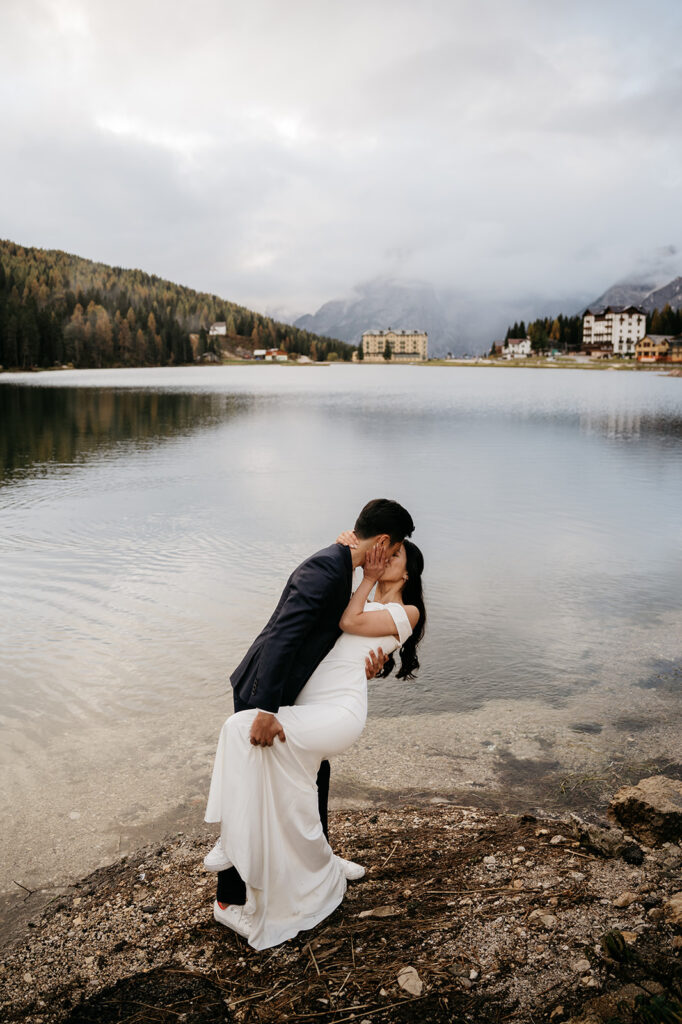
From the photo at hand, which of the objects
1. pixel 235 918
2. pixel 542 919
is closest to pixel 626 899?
pixel 542 919

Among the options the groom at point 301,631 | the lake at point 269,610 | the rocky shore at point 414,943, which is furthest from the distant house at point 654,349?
the groom at point 301,631

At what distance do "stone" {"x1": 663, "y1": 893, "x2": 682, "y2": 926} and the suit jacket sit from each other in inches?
101

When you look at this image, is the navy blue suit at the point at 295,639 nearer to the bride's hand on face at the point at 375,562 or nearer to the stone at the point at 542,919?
the bride's hand on face at the point at 375,562

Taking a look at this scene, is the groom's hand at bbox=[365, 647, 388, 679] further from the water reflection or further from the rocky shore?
the water reflection

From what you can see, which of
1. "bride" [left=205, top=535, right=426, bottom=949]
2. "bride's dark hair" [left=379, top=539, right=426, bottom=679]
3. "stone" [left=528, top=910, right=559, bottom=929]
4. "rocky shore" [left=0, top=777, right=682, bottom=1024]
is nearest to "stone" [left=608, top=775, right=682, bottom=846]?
"rocky shore" [left=0, top=777, right=682, bottom=1024]

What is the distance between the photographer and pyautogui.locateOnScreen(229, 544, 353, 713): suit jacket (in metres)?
4.26

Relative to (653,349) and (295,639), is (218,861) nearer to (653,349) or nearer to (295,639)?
(295,639)

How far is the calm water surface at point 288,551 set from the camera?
10398 millimetres

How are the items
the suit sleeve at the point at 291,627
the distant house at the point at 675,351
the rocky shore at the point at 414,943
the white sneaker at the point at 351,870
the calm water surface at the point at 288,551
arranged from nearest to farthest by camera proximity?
the rocky shore at the point at 414,943, the suit sleeve at the point at 291,627, the white sneaker at the point at 351,870, the calm water surface at the point at 288,551, the distant house at the point at 675,351

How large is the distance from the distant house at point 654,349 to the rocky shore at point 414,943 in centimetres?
→ 19556

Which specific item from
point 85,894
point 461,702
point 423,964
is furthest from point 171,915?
point 461,702

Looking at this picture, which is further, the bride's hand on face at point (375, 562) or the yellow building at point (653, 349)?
the yellow building at point (653, 349)

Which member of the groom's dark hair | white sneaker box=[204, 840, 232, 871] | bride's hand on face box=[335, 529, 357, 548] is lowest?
white sneaker box=[204, 840, 232, 871]

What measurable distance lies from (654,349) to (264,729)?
672 ft
